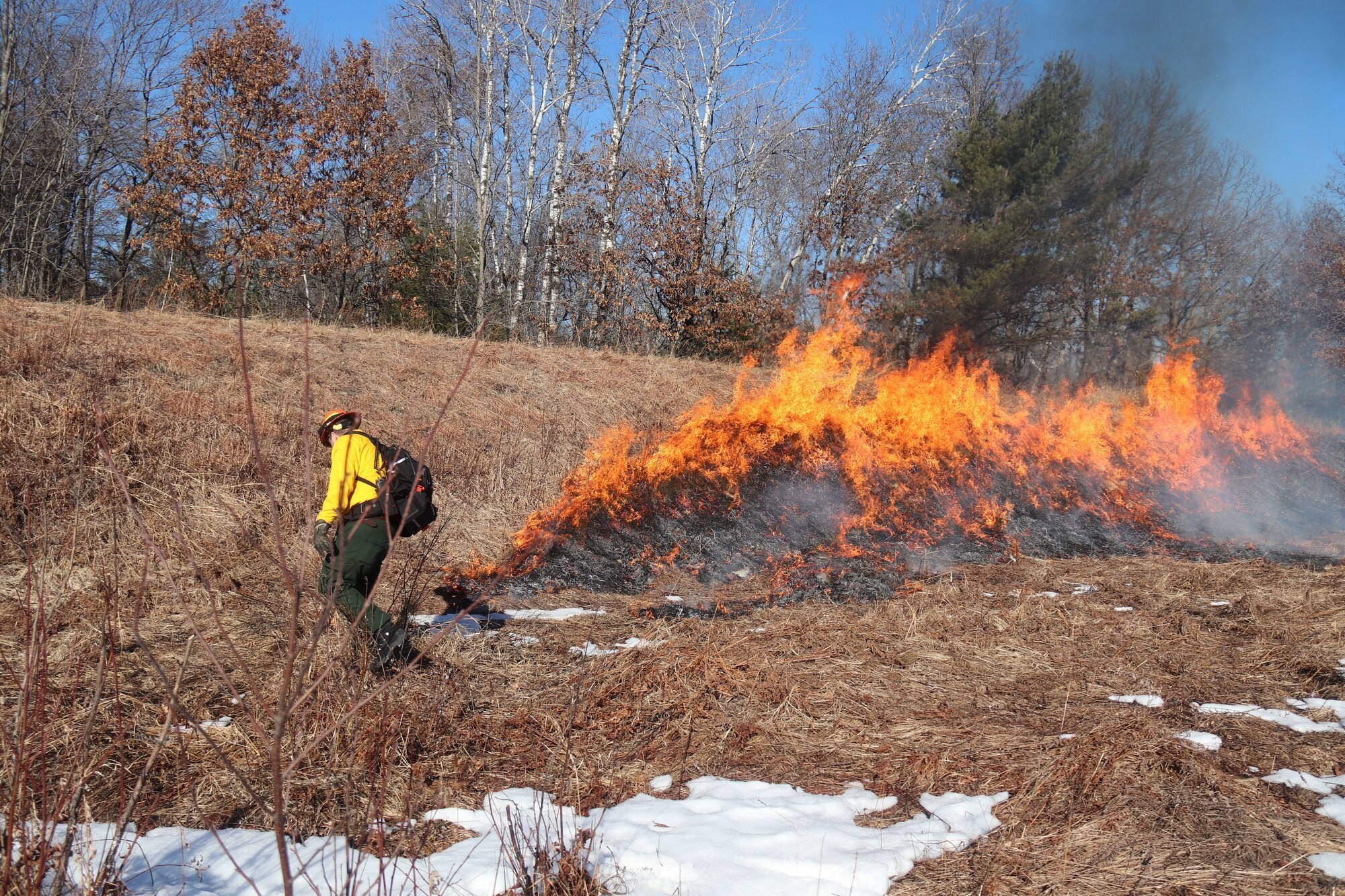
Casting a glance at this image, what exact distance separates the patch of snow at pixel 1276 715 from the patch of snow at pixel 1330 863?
1436 mm

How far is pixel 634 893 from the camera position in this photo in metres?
2.76

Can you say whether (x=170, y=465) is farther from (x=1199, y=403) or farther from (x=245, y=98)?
(x=1199, y=403)

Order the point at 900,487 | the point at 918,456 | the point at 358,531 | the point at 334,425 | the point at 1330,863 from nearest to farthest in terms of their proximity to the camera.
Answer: the point at 1330,863 → the point at 358,531 → the point at 334,425 → the point at 900,487 → the point at 918,456

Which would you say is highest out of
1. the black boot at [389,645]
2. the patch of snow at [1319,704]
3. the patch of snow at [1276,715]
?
the patch of snow at [1319,704]

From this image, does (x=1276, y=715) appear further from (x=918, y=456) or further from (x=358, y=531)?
(x=918, y=456)

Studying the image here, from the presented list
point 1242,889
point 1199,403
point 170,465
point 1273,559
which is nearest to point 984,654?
point 1242,889

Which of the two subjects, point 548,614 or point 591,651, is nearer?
point 591,651

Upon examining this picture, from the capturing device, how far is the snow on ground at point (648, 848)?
2730 mm

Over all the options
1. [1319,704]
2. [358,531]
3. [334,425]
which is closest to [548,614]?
[358,531]

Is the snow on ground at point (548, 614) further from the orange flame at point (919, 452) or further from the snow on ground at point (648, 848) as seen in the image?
the snow on ground at point (648, 848)

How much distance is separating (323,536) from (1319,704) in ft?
19.5

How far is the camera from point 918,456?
11.3m

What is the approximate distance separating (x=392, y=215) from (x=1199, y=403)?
647 inches

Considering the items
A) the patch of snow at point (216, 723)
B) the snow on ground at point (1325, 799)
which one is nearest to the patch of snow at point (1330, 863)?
the snow on ground at point (1325, 799)
